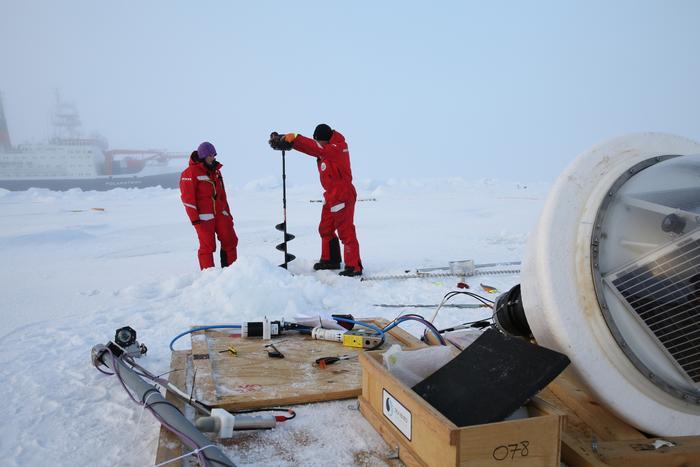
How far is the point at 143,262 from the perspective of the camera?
298 inches

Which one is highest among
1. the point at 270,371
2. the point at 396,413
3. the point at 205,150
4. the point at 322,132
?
the point at 322,132

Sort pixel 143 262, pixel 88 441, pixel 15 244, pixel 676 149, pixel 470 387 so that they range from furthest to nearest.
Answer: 1. pixel 15 244
2. pixel 143 262
3. pixel 88 441
4. pixel 676 149
5. pixel 470 387

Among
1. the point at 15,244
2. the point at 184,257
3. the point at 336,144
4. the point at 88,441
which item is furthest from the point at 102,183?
the point at 88,441

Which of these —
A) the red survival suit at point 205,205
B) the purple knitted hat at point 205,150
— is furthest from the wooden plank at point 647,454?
the purple knitted hat at point 205,150

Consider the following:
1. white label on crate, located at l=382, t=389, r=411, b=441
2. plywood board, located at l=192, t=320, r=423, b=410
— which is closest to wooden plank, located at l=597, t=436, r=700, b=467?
white label on crate, located at l=382, t=389, r=411, b=441

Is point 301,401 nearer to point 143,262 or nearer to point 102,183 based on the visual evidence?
point 143,262

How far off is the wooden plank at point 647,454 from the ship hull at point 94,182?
46709 millimetres

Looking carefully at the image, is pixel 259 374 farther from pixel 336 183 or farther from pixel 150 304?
pixel 336 183

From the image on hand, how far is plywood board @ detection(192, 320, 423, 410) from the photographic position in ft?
6.79

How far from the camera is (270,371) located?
2.38 meters

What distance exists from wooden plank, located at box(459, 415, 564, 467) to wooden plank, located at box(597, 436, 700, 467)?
246 millimetres

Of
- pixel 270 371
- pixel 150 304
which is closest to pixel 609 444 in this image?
pixel 270 371

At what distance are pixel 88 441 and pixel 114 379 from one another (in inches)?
28.5

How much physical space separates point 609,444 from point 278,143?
196 inches
